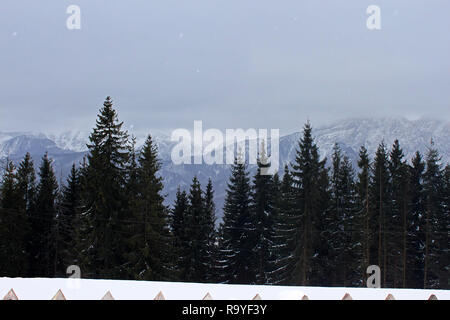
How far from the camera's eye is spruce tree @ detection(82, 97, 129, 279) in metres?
37.3

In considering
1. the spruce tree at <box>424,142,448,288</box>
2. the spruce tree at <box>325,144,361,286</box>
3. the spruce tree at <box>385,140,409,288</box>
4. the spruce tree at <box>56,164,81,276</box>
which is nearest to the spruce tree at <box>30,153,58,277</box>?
the spruce tree at <box>56,164,81,276</box>

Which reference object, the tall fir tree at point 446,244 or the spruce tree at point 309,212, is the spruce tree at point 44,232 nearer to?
the spruce tree at point 309,212

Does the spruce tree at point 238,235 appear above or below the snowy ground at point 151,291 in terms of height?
below

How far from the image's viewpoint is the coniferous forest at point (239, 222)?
38219 mm

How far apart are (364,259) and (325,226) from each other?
209 inches

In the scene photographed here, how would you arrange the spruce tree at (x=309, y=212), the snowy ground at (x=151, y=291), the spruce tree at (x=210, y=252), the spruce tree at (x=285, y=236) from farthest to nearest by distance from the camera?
the spruce tree at (x=210, y=252) < the spruce tree at (x=285, y=236) < the spruce tree at (x=309, y=212) < the snowy ground at (x=151, y=291)

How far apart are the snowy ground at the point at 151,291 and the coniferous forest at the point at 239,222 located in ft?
89.2

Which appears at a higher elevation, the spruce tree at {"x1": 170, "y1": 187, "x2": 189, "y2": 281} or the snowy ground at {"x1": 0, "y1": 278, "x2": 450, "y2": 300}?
the snowy ground at {"x1": 0, "y1": 278, "x2": 450, "y2": 300}

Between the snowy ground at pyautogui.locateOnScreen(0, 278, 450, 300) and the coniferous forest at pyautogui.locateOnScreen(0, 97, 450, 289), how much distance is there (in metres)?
27.2

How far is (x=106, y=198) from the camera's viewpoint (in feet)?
124

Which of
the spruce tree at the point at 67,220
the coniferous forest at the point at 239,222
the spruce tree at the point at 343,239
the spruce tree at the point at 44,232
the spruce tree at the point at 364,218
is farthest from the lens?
the spruce tree at the point at 44,232

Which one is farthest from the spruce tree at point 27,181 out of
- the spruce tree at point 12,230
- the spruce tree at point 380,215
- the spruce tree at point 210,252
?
the spruce tree at point 380,215

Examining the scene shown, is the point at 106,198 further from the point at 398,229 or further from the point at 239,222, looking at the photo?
the point at 398,229

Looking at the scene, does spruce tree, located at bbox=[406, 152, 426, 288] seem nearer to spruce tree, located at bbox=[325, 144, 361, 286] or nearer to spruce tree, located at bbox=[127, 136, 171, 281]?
spruce tree, located at bbox=[325, 144, 361, 286]
